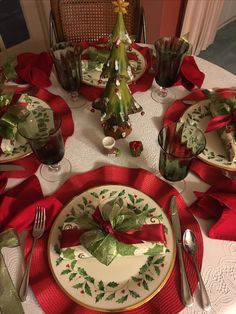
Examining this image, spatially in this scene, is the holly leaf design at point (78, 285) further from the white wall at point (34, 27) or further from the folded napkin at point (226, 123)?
the white wall at point (34, 27)

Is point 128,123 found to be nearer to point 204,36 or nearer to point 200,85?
point 200,85

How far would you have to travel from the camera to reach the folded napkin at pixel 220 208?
0.72 meters

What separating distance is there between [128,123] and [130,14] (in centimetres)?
74

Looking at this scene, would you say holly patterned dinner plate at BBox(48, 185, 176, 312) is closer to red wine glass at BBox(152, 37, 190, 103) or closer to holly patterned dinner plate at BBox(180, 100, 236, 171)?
holly patterned dinner plate at BBox(180, 100, 236, 171)

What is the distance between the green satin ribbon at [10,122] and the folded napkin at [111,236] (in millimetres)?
334

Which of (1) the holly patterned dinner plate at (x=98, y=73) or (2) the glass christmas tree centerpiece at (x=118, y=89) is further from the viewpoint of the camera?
(1) the holly patterned dinner plate at (x=98, y=73)

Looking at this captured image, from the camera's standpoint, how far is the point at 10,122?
87 cm

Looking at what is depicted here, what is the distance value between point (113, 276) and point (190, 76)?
0.69 m

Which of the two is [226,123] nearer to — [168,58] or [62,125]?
[168,58]

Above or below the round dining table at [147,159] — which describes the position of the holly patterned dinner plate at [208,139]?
above

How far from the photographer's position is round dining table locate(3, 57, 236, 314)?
2.14 ft

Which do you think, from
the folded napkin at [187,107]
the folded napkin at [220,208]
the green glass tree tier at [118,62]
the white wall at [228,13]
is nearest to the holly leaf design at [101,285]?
the folded napkin at [220,208]

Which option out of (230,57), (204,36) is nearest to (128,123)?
(204,36)

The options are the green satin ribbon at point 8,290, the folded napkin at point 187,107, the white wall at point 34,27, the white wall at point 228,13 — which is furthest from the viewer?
→ the white wall at point 228,13
